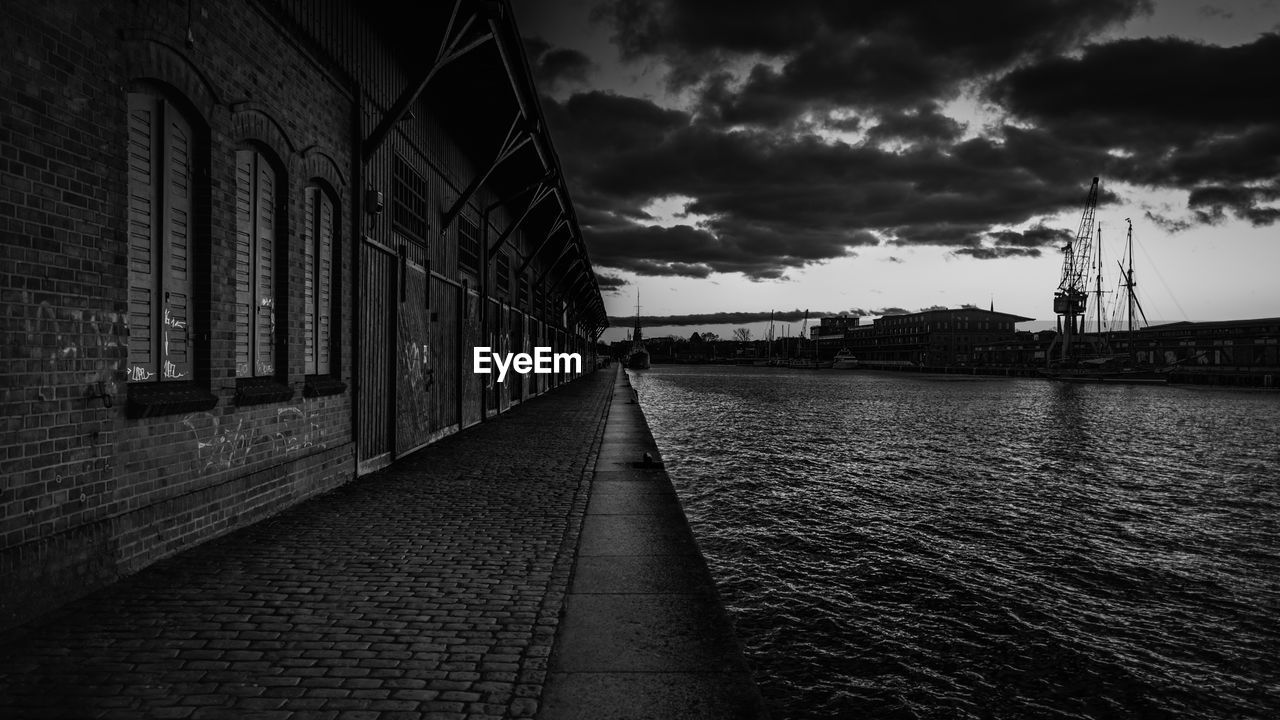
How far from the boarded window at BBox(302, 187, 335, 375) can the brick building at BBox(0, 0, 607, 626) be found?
0.04 meters

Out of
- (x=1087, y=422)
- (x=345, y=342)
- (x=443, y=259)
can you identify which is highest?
(x=443, y=259)

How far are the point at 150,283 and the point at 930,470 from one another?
42.7 ft

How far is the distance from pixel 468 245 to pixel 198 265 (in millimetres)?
10341

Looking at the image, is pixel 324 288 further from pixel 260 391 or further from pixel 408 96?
pixel 408 96

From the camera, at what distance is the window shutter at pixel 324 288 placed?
8.67m

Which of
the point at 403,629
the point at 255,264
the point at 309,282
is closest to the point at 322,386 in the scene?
the point at 309,282

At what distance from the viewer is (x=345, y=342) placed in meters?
9.20

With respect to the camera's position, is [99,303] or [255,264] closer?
[99,303]

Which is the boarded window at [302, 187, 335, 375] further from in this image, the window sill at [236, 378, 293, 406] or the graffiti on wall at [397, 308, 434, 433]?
the graffiti on wall at [397, 308, 434, 433]

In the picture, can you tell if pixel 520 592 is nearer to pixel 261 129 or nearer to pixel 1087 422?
pixel 261 129

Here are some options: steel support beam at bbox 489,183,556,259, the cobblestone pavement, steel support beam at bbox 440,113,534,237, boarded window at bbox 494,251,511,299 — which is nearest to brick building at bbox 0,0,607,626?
the cobblestone pavement

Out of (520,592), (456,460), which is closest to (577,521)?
(520,592)

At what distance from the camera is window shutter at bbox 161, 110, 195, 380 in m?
5.70

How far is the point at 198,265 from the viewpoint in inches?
240
